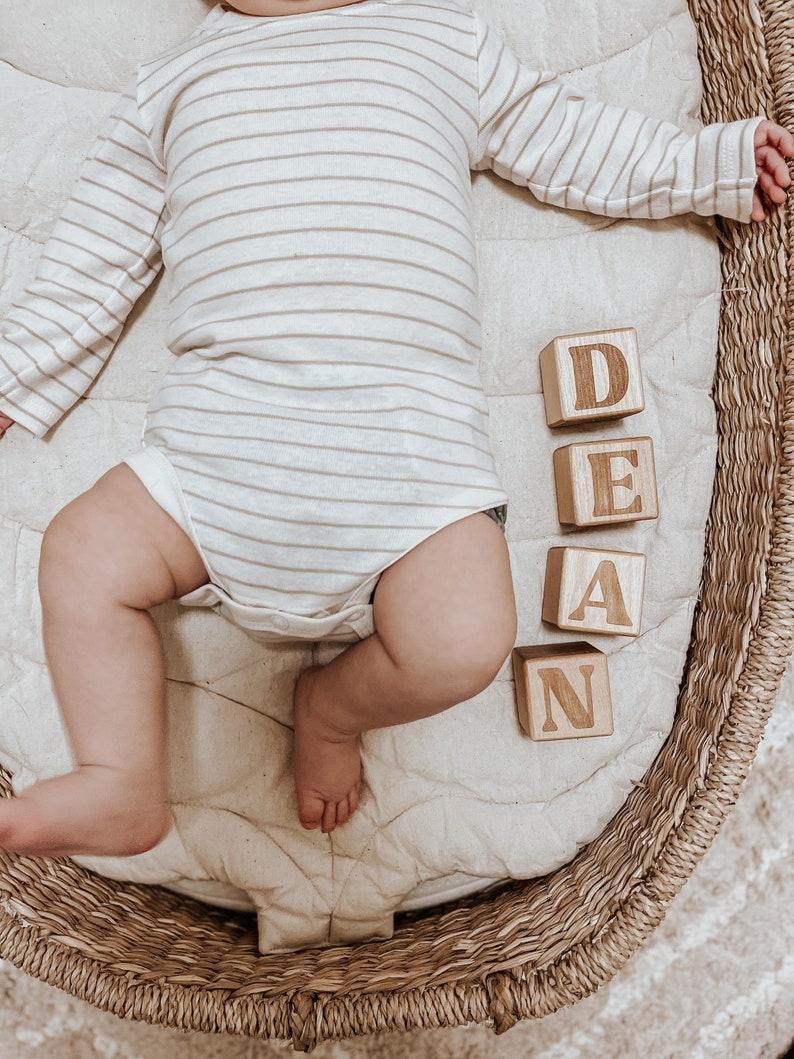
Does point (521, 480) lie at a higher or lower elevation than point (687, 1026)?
higher

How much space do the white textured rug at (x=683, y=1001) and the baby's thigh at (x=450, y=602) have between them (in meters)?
0.59

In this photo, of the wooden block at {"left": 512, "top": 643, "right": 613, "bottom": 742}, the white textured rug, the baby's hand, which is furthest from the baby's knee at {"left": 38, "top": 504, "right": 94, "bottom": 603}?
the baby's hand

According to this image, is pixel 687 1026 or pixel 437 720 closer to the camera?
pixel 437 720

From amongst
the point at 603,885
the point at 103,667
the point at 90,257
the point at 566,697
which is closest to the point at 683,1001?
the point at 603,885

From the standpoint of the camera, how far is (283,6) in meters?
0.75

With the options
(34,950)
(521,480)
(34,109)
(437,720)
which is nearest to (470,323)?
(521,480)

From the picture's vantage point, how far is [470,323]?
0.78 meters

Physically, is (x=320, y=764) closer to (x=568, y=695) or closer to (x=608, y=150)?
(x=568, y=695)

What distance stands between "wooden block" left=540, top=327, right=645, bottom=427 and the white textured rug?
1.71 ft

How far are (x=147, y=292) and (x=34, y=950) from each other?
679 millimetres

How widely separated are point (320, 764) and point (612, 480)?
0.41 meters

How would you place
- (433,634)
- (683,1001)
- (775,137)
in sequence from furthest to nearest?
(683,1001)
(775,137)
(433,634)

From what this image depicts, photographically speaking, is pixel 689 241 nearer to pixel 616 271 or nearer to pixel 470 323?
pixel 616 271

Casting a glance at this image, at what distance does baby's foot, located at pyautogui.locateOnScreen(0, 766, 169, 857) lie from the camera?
0.67 metres
